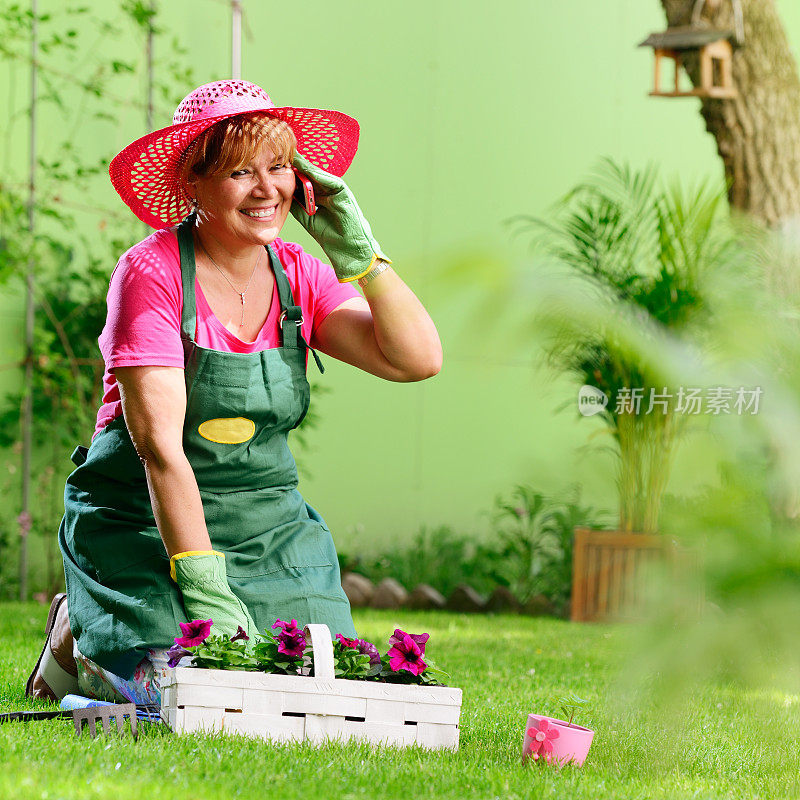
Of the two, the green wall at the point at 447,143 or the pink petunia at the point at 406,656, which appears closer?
the pink petunia at the point at 406,656

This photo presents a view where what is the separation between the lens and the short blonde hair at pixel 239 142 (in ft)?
7.54

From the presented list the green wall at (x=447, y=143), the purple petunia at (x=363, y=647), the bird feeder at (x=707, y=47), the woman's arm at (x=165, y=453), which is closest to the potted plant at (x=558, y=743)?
the purple petunia at (x=363, y=647)

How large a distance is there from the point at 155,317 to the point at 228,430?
30 centimetres

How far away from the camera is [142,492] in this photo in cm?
246

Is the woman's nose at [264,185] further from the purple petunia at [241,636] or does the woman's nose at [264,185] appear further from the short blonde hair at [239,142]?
the purple petunia at [241,636]

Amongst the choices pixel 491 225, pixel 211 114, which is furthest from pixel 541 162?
pixel 211 114

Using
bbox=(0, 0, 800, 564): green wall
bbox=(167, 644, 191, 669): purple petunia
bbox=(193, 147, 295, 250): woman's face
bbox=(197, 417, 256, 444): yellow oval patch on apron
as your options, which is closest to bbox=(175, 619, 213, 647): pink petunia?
bbox=(167, 644, 191, 669): purple petunia

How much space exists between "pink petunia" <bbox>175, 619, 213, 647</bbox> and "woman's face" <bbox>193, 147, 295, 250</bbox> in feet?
2.61

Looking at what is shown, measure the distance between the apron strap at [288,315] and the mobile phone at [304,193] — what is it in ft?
0.62

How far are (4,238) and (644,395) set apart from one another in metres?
4.80

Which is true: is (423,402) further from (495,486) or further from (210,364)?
(210,364)

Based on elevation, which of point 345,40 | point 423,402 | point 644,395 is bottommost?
point 423,402

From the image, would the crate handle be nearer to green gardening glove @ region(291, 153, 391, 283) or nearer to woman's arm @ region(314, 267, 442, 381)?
woman's arm @ region(314, 267, 442, 381)

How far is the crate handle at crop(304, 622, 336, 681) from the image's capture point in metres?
1.98
